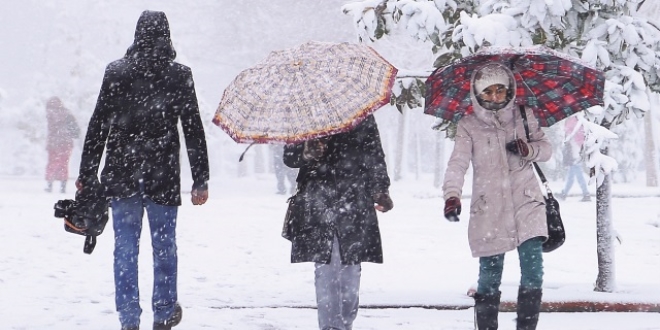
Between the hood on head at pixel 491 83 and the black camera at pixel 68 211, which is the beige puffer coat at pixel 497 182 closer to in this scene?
the hood on head at pixel 491 83

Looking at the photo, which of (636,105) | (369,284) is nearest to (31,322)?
(369,284)

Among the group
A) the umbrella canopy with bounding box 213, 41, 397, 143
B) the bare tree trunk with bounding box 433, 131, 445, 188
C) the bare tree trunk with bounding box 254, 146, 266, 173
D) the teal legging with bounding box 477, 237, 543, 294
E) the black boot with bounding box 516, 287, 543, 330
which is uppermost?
the bare tree trunk with bounding box 254, 146, 266, 173

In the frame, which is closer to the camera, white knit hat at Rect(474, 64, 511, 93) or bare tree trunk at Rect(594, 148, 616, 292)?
white knit hat at Rect(474, 64, 511, 93)

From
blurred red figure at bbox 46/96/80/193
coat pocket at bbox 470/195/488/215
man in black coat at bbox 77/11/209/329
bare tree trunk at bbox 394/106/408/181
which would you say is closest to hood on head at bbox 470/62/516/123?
coat pocket at bbox 470/195/488/215

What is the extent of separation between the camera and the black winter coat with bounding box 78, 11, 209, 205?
543 centimetres

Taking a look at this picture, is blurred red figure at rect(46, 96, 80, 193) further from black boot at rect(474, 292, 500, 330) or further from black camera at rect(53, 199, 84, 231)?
black boot at rect(474, 292, 500, 330)

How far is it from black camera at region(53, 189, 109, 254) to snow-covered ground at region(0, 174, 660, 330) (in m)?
0.96

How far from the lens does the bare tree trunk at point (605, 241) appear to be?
25.1 feet

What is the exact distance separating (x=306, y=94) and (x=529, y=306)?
184 centimetres

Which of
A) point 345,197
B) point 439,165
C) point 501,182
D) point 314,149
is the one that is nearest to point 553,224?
point 501,182

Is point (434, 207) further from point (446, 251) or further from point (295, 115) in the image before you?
point (295, 115)

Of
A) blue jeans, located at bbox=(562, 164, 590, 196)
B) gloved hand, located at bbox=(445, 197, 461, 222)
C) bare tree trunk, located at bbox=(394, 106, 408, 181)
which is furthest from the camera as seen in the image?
bare tree trunk, located at bbox=(394, 106, 408, 181)

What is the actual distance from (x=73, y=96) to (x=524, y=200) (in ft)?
A: 109

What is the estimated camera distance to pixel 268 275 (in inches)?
367
